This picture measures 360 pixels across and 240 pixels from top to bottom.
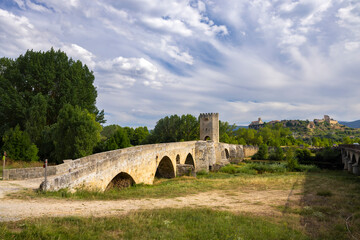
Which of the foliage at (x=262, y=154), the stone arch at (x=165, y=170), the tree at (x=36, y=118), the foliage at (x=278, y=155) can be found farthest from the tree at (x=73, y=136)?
the foliage at (x=278, y=155)

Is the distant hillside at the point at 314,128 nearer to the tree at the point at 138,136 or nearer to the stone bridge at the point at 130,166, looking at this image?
the tree at the point at 138,136

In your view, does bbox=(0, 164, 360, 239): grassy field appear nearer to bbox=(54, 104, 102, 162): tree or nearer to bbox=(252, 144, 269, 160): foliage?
bbox=(54, 104, 102, 162): tree

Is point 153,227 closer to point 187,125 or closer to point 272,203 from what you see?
point 272,203

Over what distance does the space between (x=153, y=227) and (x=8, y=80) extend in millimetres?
23842

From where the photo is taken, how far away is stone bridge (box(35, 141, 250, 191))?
7.75 m

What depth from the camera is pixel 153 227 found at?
203 inches

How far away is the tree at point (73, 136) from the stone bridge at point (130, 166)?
6641mm

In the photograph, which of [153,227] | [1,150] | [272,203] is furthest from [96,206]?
[1,150]

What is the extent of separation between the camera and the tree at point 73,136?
1912cm

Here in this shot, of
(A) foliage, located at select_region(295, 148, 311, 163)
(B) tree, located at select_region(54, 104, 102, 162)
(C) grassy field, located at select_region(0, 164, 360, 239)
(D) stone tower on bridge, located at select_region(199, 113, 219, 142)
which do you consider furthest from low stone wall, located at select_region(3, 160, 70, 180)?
(A) foliage, located at select_region(295, 148, 311, 163)

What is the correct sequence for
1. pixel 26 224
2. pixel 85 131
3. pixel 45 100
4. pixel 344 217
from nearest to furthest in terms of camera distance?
1. pixel 26 224
2. pixel 344 217
3. pixel 85 131
4. pixel 45 100

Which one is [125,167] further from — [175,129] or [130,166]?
[175,129]

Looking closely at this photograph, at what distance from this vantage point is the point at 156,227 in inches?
205

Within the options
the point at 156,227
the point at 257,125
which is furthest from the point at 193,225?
the point at 257,125
